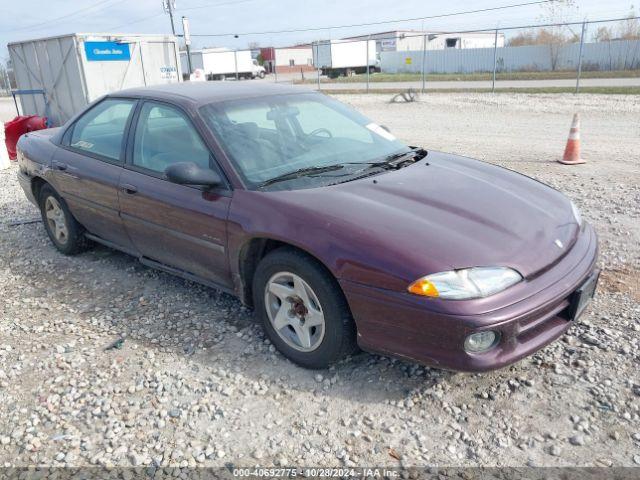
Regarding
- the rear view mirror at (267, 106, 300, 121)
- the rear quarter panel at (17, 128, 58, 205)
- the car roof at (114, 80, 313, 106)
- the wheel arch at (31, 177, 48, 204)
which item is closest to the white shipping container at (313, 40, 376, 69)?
the rear quarter panel at (17, 128, 58, 205)

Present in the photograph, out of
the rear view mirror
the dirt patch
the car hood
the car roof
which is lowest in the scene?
the dirt patch

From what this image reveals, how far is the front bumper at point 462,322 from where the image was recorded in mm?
2566

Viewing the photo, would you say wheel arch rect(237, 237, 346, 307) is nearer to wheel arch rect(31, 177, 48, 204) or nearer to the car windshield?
the car windshield

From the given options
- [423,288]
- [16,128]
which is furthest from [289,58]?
[423,288]

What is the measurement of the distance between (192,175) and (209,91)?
1022 millimetres

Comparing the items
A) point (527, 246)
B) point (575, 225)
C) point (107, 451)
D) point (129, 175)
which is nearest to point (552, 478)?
point (527, 246)

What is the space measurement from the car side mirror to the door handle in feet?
2.32

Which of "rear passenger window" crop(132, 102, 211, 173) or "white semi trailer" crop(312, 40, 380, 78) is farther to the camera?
"white semi trailer" crop(312, 40, 380, 78)

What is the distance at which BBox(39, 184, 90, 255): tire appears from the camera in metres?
5.02

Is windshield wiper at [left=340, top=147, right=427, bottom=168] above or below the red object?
above

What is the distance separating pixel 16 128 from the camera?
11.6 meters

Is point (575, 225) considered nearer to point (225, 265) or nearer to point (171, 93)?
point (225, 265)

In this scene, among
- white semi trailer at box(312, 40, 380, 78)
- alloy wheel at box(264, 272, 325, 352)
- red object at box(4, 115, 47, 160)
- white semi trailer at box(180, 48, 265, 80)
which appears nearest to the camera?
alloy wheel at box(264, 272, 325, 352)

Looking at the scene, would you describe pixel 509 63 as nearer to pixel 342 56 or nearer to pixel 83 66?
pixel 342 56
